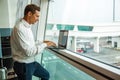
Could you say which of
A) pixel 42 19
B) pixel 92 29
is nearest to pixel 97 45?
pixel 92 29

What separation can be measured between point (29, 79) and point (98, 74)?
1.03 meters

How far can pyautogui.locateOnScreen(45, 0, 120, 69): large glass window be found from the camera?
194 cm

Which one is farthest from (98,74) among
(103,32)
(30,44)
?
(30,44)

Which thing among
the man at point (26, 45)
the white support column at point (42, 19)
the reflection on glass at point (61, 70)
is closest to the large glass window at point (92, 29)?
the reflection on glass at point (61, 70)

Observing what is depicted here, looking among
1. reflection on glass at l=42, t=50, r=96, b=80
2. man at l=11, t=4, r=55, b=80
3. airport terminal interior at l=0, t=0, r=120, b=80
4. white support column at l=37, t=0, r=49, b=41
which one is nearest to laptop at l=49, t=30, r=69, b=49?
airport terminal interior at l=0, t=0, r=120, b=80

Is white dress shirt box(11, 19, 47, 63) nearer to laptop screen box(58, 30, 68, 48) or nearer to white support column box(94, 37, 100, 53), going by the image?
laptop screen box(58, 30, 68, 48)

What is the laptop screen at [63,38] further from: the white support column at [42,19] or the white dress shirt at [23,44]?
the white support column at [42,19]

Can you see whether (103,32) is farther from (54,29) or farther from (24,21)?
(54,29)

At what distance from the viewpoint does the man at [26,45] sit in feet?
7.11

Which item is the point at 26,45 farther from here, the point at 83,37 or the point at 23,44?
the point at 83,37

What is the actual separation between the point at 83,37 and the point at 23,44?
3.00 feet

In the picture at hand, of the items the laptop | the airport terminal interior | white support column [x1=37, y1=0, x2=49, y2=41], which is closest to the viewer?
the airport terminal interior

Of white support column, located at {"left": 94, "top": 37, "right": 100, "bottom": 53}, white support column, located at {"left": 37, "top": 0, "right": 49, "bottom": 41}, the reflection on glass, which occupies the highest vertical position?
white support column, located at {"left": 37, "top": 0, "right": 49, "bottom": 41}

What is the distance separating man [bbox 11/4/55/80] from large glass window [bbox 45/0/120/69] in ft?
2.13
